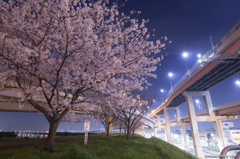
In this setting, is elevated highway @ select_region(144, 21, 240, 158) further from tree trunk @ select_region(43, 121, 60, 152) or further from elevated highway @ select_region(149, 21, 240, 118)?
tree trunk @ select_region(43, 121, 60, 152)

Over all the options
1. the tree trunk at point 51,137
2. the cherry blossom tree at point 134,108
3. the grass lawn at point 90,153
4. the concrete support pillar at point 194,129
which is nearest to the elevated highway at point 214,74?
the concrete support pillar at point 194,129

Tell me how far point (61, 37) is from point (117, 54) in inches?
137

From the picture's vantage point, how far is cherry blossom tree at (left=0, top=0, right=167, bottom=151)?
608 centimetres

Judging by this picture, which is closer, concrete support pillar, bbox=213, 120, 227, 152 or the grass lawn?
the grass lawn

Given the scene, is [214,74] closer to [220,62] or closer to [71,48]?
[220,62]

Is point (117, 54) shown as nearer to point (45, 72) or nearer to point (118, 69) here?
point (118, 69)

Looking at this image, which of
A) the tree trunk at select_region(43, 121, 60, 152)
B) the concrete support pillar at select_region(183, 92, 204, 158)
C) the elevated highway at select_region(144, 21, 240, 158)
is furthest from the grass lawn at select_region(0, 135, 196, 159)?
the concrete support pillar at select_region(183, 92, 204, 158)

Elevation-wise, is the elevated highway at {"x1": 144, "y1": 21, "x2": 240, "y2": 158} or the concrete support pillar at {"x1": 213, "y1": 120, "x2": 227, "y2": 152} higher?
the elevated highway at {"x1": 144, "y1": 21, "x2": 240, "y2": 158}

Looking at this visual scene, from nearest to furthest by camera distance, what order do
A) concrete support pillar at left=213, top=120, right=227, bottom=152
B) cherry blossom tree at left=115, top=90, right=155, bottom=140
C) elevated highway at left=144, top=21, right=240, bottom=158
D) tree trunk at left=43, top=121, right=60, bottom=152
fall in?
tree trunk at left=43, top=121, right=60, bottom=152, elevated highway at left=144, top=21, right=240, bottom=158, cherry blossom tree at left=115, top=90, right=155, bottom=140, concrete support pillar at left=213, top=120, right=227, bottom=152

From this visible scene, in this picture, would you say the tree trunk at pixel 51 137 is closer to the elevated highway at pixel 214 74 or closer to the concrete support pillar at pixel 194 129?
the elevated highway at pixel 214 74

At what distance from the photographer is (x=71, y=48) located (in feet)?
23.6

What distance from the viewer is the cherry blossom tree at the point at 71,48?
6082 millimetres

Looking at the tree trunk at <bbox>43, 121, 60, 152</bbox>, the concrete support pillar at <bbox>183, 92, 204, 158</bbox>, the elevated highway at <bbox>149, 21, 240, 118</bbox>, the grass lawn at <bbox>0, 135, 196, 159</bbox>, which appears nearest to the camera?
the grass lawn at <bbox>0, 135, 196, 159</bbox>

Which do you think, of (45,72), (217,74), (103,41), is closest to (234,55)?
(217,74)
